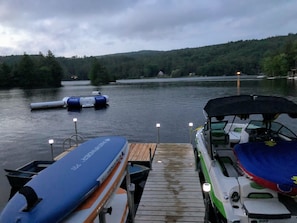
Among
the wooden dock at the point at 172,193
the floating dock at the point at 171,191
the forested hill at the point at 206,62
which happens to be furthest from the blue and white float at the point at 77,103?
the forested hill at the point at 206,62

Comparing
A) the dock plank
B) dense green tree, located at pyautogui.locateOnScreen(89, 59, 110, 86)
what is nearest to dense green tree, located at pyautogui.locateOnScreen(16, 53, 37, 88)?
dense green tree, located at pyautogui.locateOnScreen(89, 59, 110, 86)

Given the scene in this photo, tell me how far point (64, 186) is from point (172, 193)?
432 cm

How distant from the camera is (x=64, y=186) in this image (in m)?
4.70

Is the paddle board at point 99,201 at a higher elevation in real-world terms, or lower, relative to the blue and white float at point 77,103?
higher

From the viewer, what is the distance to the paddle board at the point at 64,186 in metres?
4.01

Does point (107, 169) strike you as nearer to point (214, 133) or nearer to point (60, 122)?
point (214, 133)

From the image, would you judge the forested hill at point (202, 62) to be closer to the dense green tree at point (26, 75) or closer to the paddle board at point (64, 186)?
the dense green tree at point (26, 75)

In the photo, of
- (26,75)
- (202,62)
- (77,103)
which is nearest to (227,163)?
(77,103)

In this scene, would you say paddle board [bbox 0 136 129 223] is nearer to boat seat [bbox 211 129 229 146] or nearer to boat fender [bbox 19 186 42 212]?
boat fender [bbox 19 186 42 212]

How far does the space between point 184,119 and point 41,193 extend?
24.3m

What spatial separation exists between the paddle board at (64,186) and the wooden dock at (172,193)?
1.81 metres

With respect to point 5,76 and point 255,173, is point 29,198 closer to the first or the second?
point 255,173

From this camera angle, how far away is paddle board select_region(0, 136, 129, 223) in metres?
4.01

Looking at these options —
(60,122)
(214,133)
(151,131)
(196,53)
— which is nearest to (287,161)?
(214,133)
